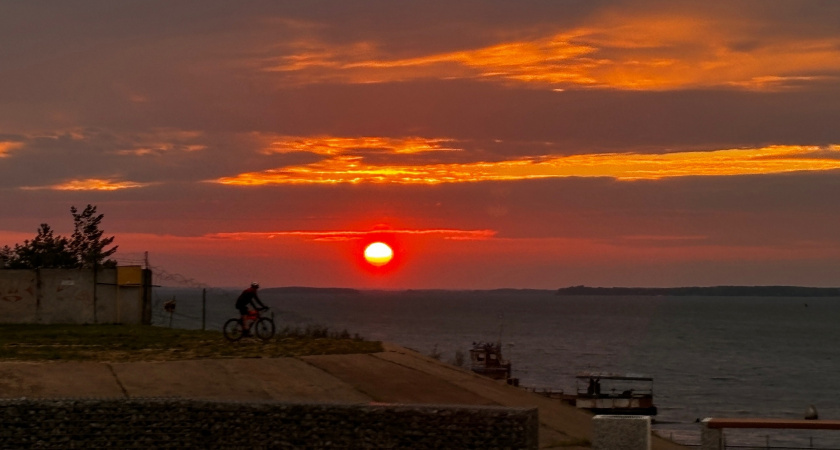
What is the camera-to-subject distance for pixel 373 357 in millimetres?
23750

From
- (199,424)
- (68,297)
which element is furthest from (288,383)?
(68,297)

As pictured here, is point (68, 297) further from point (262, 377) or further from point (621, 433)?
point (621, 433)

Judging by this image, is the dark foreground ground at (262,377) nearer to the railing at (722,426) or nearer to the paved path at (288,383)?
the paved path at (288,383)

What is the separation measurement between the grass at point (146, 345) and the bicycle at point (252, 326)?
0.23 meters

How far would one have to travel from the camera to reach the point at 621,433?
45.6ft

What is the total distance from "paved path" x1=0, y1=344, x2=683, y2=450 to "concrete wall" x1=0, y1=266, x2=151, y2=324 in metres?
14.9

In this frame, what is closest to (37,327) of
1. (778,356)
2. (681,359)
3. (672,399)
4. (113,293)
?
(113,293)

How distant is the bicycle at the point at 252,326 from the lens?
27.7 metres

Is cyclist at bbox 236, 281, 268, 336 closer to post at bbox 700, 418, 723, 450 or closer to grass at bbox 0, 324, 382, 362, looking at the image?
A: grass at bbox 0, 324, 382, 362

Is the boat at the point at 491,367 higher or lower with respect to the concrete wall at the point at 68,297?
lower

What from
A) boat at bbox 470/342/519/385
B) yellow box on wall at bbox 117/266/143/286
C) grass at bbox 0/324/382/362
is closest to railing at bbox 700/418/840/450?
grass at bbox 0/324/382/362

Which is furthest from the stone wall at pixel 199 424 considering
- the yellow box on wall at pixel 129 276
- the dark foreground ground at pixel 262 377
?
the yellow box on wall at pixel 129 276

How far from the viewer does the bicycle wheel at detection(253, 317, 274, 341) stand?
28.1 meters

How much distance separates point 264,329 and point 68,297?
A: 1010 cm
